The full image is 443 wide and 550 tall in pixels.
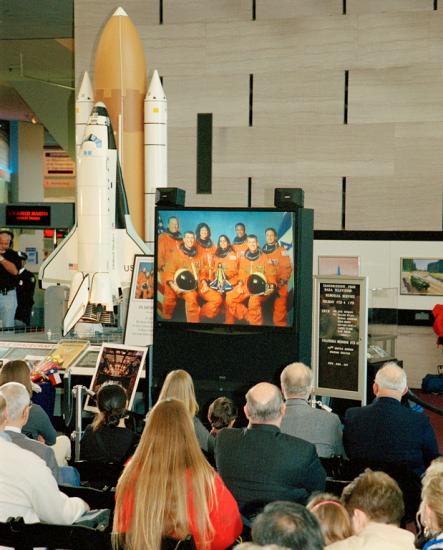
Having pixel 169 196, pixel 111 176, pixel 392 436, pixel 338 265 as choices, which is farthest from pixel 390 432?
pixel 338 265

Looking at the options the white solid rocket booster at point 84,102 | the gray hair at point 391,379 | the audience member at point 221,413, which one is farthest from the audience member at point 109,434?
the white solid rocket booster at point 84,102

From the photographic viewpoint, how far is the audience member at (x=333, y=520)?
307 cm

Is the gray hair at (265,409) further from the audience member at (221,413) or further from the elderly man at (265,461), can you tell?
the audience member at (221,413)

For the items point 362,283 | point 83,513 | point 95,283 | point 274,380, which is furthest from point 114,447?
point 95,283

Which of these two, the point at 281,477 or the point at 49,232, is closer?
the point at 281,477

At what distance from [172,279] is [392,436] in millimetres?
3243

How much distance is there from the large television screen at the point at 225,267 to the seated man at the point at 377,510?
13.3ft

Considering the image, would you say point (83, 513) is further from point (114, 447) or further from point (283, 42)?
point (283, 42)

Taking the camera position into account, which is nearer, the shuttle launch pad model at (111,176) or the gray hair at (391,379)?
the gray hair at (391,379)

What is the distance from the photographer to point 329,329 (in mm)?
7477

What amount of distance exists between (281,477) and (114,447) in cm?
161

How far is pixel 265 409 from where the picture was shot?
4273mm

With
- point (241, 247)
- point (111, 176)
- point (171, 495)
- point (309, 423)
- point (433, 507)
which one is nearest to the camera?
point (433, 507)

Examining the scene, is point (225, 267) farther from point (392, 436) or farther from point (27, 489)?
point (27, 489)
